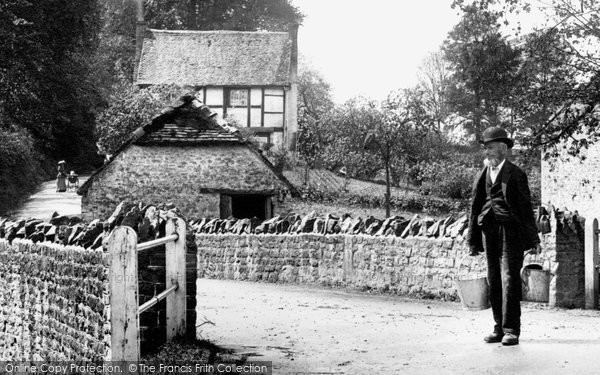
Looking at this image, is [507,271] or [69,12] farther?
[69,12]

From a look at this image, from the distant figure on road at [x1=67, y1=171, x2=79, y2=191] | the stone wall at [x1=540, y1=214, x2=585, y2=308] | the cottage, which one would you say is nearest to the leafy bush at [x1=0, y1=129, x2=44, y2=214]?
the distant figure on road at [x1=67, y1=171, x2=79, y2=191]

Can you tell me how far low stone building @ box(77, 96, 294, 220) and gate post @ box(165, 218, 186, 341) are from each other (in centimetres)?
2136

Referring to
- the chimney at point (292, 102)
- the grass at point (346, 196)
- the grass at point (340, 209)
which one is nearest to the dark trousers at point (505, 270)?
the grass at point (346, 196)

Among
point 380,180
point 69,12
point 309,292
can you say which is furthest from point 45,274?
point 380,180

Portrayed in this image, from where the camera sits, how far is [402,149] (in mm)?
42062

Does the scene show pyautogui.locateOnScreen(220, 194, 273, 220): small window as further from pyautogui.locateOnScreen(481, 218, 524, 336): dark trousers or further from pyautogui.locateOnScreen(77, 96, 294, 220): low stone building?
pyautogui.locateOnScreen(481, 218, 524, 336): dark trousers

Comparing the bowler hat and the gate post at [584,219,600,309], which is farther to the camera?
the gate post at [584,219,600,309]

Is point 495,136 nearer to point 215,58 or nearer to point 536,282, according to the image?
point 536,282

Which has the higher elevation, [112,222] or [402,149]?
[402,149]

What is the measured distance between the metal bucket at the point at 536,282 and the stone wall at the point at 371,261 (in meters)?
0.10

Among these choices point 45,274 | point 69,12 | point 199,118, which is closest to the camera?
point 45,274

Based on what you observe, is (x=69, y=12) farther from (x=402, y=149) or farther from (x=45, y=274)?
(x=45, y=274)

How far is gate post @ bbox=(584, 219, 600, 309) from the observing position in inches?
482

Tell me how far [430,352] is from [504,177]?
5.53 ft
